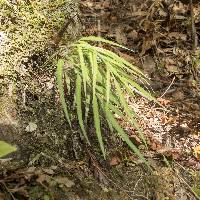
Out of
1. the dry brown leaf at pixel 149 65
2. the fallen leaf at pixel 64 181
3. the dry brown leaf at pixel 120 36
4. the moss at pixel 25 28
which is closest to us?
the fallen leaf at pixel 64 181

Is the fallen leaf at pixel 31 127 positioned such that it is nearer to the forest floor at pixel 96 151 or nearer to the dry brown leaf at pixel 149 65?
the forest floor at pixel 96 151

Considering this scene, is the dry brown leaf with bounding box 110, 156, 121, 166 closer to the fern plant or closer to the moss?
the fern plant

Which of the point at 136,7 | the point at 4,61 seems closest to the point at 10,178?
the point at 4,61

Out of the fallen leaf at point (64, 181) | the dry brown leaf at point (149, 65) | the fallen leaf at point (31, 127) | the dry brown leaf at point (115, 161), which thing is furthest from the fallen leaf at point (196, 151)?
the fallen leaf at point (31, 127)

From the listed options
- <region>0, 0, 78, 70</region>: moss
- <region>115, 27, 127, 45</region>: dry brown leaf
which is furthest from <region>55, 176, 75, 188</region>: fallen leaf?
<region>115, 27, 127, 45</region>: dry brown leaf

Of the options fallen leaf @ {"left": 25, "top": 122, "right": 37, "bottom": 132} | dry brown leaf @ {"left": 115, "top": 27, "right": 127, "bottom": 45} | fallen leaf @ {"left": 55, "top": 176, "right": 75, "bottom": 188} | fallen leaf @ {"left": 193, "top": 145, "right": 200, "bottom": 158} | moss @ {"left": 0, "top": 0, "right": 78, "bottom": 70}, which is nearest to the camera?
fallen leaf @ {"left": 55, "top": 176, "right": 75, "bottom": 188}

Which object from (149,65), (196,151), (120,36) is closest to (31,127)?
(196,151)

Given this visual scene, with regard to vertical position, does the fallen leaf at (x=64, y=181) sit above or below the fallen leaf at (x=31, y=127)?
below
